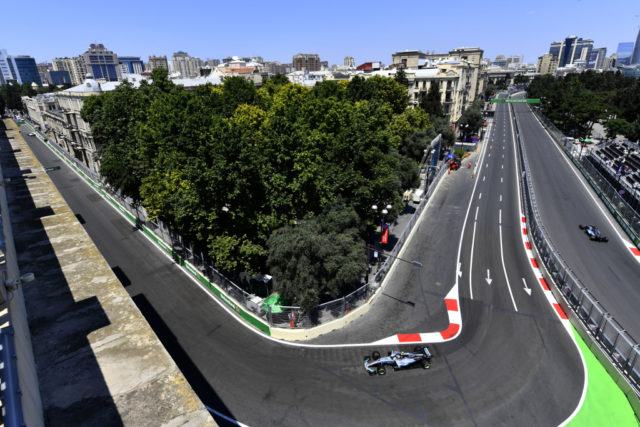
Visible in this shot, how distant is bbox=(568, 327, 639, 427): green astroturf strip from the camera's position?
17.1 m

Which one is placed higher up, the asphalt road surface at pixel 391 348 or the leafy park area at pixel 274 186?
the leafy park area at pixel 274 186

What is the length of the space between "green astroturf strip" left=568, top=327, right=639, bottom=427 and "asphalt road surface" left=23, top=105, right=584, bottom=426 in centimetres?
52

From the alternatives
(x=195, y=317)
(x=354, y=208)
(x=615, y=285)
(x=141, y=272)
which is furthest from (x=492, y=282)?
(x=141, y=272)

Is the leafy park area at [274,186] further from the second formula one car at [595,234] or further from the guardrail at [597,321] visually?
the second formula one car at [595,234]

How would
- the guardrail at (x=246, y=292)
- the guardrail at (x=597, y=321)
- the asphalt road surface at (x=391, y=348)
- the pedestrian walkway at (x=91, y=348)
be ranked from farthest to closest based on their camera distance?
the guardrail at (x=246, y=292) → the guardrail at (x=597, y=321) → the asphalt road surface at (x=391, y=348) → the pedestrian walkway at (x=91, y=348)

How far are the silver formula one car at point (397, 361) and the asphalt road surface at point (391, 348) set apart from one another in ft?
1.49

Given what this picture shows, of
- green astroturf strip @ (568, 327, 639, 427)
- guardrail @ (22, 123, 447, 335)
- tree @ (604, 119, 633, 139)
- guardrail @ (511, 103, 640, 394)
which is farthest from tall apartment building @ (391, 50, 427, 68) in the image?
green astroturf strip @ (568, 327, 639, 427)

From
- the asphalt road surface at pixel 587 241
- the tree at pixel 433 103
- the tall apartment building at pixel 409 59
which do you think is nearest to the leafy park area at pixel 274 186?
the asphalt road surface at pixel 587 241

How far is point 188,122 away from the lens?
1067 inches

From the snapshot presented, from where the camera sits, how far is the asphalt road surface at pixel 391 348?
58.4 ft

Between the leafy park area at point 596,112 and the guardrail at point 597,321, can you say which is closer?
the guardrail at point 597,321

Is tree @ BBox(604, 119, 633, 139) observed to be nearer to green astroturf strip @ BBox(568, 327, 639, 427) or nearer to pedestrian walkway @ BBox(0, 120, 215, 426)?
green astroturf strip @ BBox(568, 327, 639, 427)

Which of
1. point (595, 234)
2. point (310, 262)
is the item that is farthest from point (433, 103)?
point (310, 262)

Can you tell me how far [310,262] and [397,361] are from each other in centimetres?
822
